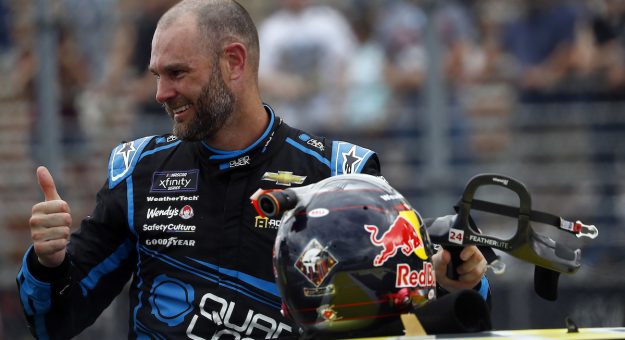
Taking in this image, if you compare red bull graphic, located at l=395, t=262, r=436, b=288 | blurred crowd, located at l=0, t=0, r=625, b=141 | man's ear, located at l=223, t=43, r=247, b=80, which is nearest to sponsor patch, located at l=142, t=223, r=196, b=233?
man's ear, located at l=223, t=43, r=247, b=80

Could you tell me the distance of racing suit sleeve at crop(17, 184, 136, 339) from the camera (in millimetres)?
4422

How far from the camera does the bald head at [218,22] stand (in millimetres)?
4539

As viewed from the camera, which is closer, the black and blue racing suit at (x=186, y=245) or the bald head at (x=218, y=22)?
the black and blue racing suit at (x=186, y=245)

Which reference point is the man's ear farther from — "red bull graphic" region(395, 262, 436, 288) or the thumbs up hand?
"red bull graphic" region(395, 262, 436, 288)

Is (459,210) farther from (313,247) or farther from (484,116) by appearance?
(484,116)

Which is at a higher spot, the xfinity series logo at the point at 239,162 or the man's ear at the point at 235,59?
the man's ear at the point at 235,59

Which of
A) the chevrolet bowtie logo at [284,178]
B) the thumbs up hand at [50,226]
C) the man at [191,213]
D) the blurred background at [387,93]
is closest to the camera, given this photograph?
the thumbs up hand at [50,226]

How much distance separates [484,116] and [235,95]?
5.05 metres

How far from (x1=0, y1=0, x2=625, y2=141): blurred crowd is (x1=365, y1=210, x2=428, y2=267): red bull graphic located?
5698 millimetres

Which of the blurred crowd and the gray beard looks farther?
the blurred crowd

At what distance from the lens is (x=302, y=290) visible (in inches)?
139

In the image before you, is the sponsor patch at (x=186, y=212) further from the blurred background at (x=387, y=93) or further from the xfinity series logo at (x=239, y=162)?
the blurred background at (x=387, y=93)

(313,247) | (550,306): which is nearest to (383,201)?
(313,247)

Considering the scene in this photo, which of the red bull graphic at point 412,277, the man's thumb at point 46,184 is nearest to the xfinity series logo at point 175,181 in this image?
the man's thumb at point 46,184
